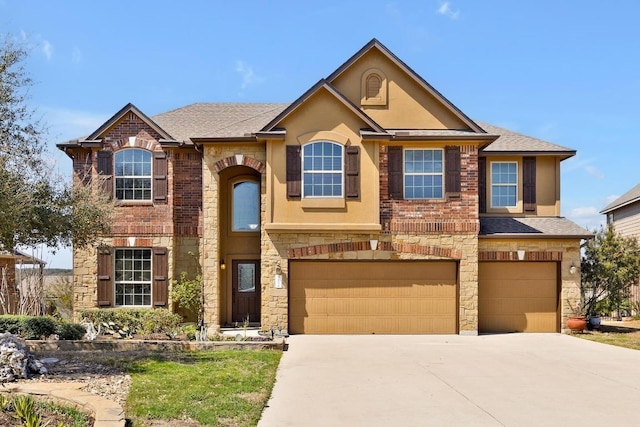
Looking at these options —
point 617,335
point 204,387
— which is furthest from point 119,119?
point 617,335

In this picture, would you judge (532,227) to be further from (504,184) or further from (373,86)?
(373,86)

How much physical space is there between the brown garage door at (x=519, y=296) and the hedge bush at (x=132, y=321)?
8.96m

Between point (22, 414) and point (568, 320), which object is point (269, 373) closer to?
point (22, 414)

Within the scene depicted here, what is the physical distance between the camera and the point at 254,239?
62.9ft

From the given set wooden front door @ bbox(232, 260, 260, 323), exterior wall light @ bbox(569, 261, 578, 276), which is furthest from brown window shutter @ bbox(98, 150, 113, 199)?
exterior wall light @ bbox(569, 261, 578, 276)

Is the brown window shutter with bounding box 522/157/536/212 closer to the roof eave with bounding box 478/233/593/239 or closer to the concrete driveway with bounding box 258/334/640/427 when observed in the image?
the roof eave with bounding box 478/233/593/239

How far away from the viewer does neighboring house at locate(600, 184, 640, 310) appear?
28.4 m

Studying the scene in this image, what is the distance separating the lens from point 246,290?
63.1ft

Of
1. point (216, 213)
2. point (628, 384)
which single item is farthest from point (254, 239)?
point (628, 384)

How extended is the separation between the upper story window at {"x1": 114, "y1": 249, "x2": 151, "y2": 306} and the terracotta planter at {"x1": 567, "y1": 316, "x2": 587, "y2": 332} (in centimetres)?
1228

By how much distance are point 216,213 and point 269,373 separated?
7620 millimetres

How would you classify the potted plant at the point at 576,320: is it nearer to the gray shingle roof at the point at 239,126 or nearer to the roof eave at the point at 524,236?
the roof eave at the point at 524,236

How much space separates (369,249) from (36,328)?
343 inches

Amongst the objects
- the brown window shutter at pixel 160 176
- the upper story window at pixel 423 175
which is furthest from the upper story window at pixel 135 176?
the upper story window at pixel 423 175
